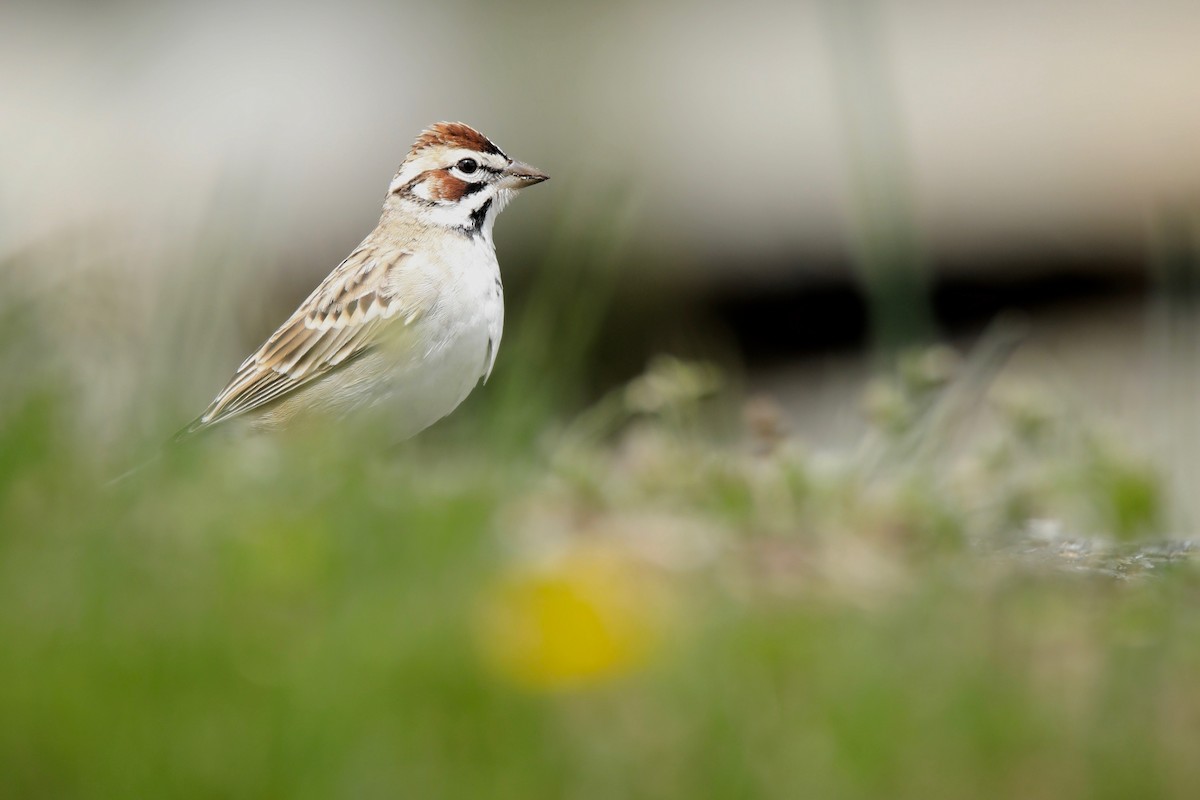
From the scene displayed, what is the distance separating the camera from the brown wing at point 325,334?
6371 mm

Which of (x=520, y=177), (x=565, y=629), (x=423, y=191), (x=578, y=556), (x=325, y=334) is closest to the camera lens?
(x=565, y=629)

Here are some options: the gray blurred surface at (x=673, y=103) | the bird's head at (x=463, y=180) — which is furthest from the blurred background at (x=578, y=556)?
the gray blurred surface at (x=673, y=103)

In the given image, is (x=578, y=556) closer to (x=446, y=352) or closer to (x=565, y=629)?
(x=565, y=629)

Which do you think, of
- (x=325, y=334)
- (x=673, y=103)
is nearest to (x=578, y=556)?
(x=325, y=334)

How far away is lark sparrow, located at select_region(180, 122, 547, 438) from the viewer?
599 centimetres

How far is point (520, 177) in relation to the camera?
670 cm

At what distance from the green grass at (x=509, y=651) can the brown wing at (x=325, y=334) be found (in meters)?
2.22

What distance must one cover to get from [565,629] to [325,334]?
12.6 ft

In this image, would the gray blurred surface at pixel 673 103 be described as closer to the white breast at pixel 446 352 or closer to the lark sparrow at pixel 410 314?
the lark sparrow at pixel 410 314

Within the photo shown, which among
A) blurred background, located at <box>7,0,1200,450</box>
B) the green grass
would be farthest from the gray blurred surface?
the green grass

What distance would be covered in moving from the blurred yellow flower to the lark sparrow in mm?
2774

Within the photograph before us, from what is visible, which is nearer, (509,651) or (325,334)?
(509,651)

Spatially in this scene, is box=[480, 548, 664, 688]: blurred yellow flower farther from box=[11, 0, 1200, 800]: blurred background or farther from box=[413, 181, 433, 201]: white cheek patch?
box=[413, 181, 433, 201]: white cheek patch

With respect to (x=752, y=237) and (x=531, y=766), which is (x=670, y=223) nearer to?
(x=752, y=237)
